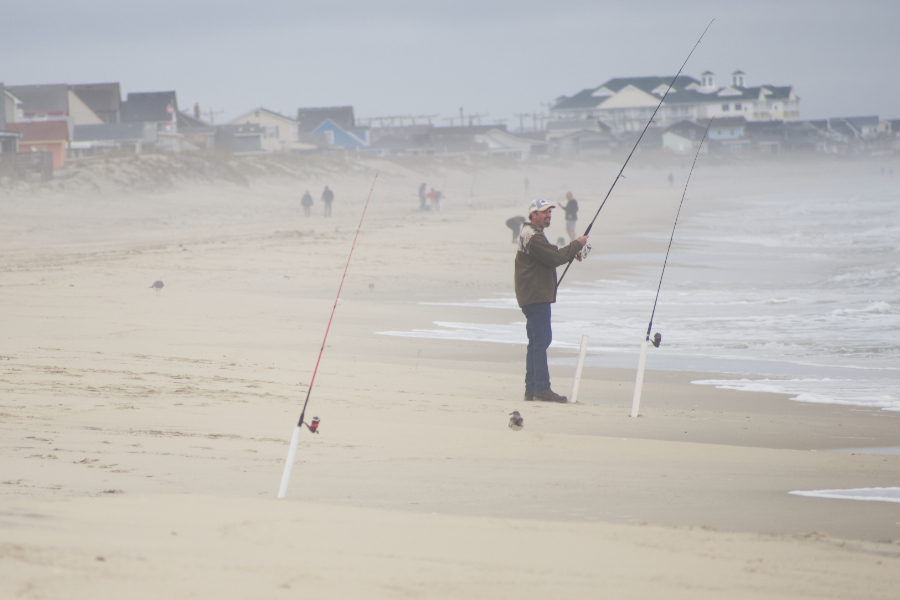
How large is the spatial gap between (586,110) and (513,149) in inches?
1008

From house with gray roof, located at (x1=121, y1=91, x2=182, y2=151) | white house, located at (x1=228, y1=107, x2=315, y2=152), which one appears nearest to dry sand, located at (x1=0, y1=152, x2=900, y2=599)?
house with gray roof, located at (x1=121, y1=91, x2=182, y2=151)

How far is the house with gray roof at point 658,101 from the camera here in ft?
342

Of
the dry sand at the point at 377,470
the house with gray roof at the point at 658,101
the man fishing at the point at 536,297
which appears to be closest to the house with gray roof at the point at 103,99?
the dry sand at the point at 377,470

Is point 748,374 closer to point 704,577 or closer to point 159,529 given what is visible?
point 704,577

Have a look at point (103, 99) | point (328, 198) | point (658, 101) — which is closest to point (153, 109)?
point (103, 99)

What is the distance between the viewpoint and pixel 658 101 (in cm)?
10344

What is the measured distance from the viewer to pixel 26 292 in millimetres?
10000

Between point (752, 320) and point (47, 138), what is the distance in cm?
3747

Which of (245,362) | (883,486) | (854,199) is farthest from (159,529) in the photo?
(854,199)

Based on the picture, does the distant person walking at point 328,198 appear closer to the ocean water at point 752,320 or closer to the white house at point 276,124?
the ocean water at point 752,320

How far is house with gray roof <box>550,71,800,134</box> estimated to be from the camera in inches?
4109

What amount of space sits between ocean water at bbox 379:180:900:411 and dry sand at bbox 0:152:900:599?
2.09 feet

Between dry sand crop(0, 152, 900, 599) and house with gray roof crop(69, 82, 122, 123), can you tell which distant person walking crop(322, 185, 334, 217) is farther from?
house with gray roof crop(69, 82, 122, 123)

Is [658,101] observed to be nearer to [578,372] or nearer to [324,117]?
[324,117]
